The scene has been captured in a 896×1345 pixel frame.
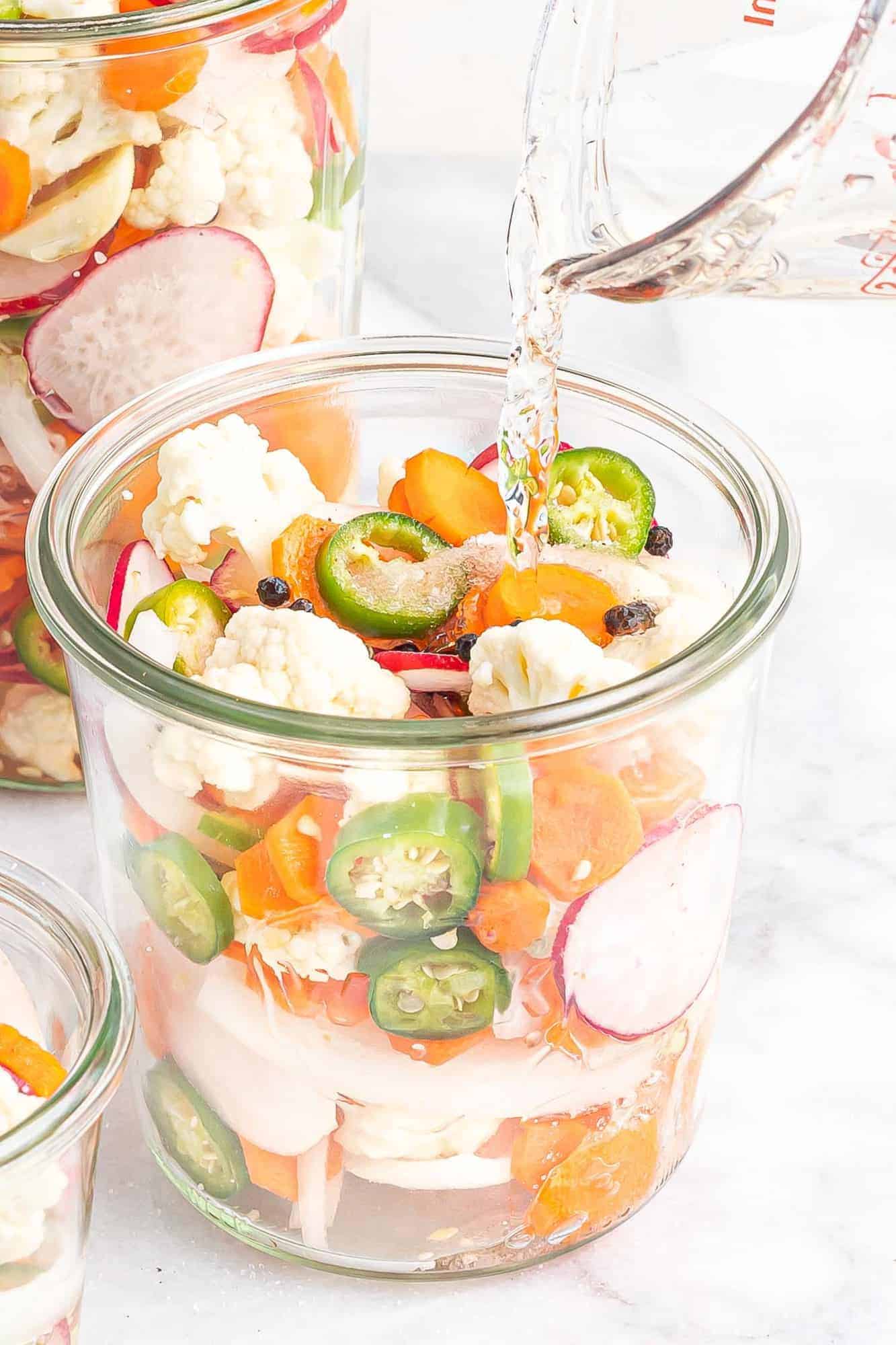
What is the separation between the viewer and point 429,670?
0.88 meters

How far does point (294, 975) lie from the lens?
803mm

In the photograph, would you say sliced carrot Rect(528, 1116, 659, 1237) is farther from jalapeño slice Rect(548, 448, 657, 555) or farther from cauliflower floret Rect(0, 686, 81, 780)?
cauliflower floret Rect(0, 686, 81, 780)

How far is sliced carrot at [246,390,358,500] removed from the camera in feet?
3.40

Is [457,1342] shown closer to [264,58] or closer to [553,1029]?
[553,1029]

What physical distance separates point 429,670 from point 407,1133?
213 mm

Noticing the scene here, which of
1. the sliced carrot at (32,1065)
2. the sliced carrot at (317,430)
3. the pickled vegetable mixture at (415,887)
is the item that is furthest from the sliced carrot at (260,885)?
the sliced carrot at (317,430)

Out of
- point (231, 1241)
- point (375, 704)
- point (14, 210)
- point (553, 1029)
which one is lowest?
point (231, 1241)

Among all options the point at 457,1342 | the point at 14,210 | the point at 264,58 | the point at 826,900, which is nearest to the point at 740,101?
the point at 264,58

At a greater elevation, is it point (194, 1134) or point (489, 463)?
point (489, 463)

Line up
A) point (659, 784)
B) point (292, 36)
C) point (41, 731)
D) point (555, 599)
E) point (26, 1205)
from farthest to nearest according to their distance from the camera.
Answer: point (41, 731)
point (292, 36)
point (555, 599)
point (659, 784)
point (26, 1205)

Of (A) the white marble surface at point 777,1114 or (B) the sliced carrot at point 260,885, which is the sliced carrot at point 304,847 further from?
(A) the white marble surface at point 777,1114

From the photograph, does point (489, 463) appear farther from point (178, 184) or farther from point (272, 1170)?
point (272, 1170)

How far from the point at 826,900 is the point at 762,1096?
171 mm

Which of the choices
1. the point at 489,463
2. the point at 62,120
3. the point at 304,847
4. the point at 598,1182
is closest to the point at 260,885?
the point at 304,847
